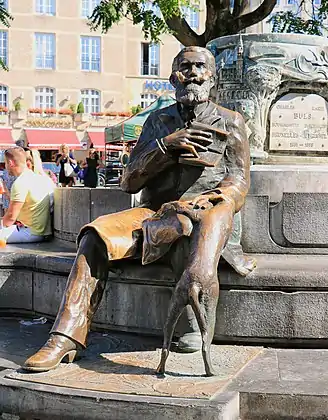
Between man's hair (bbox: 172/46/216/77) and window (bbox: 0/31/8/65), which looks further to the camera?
window (bbox: 0/31/8/65)

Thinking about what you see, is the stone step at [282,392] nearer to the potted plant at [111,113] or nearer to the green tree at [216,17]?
the green tree at [216,17]

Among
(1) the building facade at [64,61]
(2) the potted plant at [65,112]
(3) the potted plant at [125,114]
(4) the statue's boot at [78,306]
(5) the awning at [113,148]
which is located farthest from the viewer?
(1) the building facade at [64,61]

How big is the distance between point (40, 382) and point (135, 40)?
47346 mm

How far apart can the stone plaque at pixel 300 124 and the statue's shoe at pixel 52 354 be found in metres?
3.56

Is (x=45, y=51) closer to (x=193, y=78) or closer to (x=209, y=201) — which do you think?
(x=193, y=78)

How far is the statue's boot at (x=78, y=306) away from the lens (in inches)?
158

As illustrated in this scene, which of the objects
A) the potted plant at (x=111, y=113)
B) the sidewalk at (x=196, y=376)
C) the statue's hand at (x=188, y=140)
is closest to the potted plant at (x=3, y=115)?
the potted plant at (x=111, y=113)

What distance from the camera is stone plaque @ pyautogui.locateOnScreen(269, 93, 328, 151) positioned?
693 cm

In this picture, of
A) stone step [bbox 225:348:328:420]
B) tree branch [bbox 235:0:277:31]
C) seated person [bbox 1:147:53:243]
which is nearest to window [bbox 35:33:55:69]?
tree branch [bbox 235:0:277:31]

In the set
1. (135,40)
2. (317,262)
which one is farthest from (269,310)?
(135,40)

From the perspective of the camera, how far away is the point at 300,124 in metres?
6.95

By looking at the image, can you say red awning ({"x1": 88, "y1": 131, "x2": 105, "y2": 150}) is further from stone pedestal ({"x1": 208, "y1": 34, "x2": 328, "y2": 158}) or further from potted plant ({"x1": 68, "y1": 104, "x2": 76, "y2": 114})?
stone pedestal ({"x1": 208, "y1": 34, "x2": 328, "y2": 158})

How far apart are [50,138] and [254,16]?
32075 mm

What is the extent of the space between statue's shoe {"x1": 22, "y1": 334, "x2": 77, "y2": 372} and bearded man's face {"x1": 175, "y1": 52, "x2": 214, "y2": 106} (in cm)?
165
